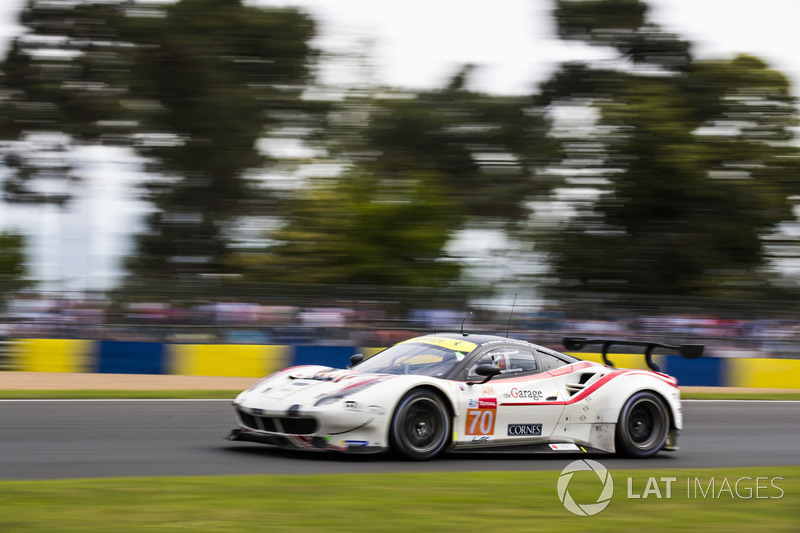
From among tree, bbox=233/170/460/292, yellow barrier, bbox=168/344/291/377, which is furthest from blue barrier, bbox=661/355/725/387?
tree, bbox=233/170/460/292

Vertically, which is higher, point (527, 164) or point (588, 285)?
point (527, 164)

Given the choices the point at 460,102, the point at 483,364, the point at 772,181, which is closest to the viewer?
the point at 483,364

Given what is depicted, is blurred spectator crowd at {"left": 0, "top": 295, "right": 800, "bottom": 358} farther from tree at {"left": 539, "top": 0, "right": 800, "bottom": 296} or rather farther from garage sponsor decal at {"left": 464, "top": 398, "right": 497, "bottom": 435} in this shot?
tree at {"left": 539, "top": 0, "right": 800, "bottom": 296}

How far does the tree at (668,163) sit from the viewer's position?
28.4 metres

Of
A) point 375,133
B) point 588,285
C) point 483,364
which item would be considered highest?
point 375,133

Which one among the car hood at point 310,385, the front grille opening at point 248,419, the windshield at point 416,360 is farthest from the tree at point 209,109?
the front grille opening at point 248,419

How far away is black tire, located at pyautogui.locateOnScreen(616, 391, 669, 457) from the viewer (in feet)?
29.3

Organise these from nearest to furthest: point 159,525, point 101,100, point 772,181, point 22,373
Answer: point 159,525 < point 22,373 < point 101,100 < point 772,181

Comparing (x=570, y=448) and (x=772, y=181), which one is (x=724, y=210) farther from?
(x=570, y=448)

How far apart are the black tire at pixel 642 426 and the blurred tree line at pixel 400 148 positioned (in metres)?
17.3

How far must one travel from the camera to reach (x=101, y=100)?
27.0 meters

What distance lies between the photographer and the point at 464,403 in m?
7.99

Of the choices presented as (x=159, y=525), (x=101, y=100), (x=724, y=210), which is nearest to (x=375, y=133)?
(x=101, y=100)

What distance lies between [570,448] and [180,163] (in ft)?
72.7
